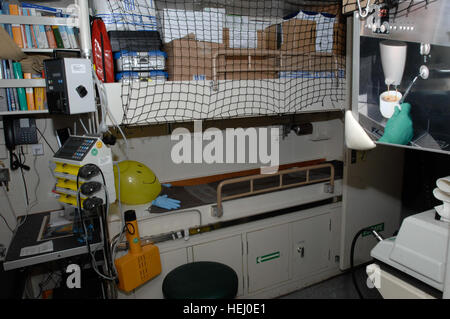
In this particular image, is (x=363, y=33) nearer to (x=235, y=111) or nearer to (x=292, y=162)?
(x=235, y=111)

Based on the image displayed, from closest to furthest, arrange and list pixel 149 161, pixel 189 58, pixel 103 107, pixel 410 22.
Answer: pixel 410 22 → pixel 103 107 → pixel 189 58 → pixel 149 161

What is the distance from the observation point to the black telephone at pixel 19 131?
6.52 feet

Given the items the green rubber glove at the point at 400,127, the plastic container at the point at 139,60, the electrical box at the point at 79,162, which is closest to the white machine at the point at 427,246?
the green rubber glove at the point at 400,127

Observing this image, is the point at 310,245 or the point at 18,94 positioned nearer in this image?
the point at 18,94

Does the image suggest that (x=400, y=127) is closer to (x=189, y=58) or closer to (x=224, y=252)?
(x=189, y=58)

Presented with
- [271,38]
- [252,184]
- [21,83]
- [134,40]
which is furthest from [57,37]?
[252,184]

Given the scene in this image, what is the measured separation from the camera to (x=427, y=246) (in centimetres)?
94

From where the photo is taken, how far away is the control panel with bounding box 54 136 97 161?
1347mm

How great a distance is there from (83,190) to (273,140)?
71.8 inches

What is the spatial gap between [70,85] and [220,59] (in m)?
0.96

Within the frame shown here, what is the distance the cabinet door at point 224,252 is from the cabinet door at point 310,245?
1.52 ft

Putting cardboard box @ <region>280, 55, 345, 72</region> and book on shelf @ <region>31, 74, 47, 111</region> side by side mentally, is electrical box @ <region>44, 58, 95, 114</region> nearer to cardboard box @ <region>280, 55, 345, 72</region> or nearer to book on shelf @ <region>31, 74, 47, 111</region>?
book on shelf @ <region>31, 74, 47, 111</region>

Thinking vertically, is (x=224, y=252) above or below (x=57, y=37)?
below

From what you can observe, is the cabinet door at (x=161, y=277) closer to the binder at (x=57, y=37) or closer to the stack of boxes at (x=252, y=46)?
the stack of boxes at (x=252, y=46)
